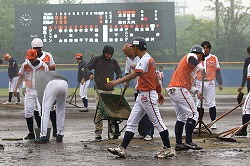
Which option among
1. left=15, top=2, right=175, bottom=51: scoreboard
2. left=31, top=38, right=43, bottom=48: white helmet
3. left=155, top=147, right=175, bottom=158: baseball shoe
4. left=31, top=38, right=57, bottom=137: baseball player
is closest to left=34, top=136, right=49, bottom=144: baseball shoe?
left=31, top=38, right=57, bottom=137: baseball player

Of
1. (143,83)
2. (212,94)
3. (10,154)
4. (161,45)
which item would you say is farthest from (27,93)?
(161,45)

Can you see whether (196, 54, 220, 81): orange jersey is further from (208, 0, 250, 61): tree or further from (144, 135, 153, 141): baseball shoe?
(208, 0, 250, 61): tree

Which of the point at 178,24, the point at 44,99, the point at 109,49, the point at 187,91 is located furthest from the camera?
the point at 178,24

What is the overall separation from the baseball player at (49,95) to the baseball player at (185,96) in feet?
7.56

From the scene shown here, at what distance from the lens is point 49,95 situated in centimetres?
1212

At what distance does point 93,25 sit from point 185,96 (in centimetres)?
2981

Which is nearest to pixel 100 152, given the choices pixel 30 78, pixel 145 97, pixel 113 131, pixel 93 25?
pixel 145 97

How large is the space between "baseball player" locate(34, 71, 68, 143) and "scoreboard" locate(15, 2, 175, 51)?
27572mm

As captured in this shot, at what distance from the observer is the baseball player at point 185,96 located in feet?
35.4

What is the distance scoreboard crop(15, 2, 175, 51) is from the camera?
39969mm

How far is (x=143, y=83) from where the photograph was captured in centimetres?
1019

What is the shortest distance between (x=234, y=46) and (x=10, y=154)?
50.9m

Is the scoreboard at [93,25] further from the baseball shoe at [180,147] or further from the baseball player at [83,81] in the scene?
the baseball shoe at [180,147]

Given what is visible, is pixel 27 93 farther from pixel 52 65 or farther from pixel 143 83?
pixel 143 83
